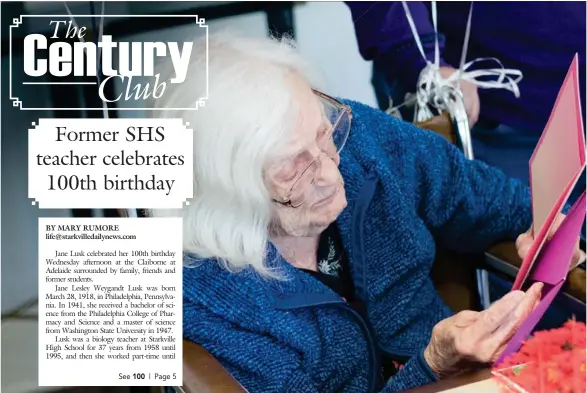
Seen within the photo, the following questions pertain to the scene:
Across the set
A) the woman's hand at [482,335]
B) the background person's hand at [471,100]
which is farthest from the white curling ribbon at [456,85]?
the woman's hand at [482,335]

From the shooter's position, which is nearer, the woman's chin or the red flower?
the red flower

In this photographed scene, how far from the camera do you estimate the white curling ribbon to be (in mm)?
1011

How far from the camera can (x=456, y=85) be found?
103 cm

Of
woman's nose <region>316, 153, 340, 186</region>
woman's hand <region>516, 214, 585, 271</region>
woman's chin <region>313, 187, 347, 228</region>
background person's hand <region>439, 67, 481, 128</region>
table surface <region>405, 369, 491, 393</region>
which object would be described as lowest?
table surface <region>405, 369, 491, 393</region>

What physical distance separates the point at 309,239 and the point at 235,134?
0.20 meters

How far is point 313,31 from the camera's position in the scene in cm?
91

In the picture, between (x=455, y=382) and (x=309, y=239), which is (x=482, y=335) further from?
(x=309, y=239)

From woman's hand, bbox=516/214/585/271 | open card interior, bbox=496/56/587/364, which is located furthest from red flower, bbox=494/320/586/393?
woman's hand, bbox=516/214/585/271

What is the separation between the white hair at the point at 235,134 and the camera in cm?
82

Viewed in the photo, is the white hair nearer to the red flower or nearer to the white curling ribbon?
the white curling ribbon

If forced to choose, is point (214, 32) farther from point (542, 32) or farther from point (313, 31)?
point (542, 32)

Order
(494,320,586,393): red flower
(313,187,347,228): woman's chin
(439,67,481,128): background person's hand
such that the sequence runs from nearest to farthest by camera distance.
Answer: (494,320,586,393): red flower
(313,187,347,228): woman's chin
(439,67,481,128): background person's hand

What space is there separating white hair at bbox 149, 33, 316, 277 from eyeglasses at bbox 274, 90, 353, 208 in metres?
0.03

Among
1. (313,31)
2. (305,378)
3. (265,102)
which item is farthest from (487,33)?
(305,378)
